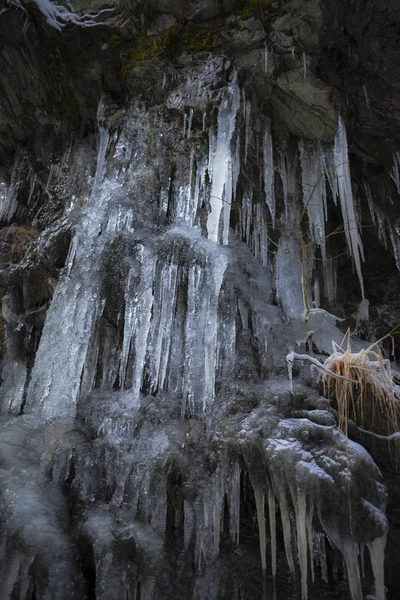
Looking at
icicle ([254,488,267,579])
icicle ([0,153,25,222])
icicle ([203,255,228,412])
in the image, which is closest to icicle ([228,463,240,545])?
icicle ([254,488,267,579])

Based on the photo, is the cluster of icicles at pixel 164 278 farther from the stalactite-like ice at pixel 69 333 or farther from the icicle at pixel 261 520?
the icicle at pixel 261 520

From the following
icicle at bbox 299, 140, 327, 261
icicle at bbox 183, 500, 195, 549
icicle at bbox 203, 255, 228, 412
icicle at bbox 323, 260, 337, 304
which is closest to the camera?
icicle at bbox 183, 500, 195, 549

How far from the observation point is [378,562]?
3916 millimetres

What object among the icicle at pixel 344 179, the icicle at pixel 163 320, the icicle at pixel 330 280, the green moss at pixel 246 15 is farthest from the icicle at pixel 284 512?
the green moss at pixel 246 15

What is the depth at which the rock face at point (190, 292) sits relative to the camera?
4441 mm

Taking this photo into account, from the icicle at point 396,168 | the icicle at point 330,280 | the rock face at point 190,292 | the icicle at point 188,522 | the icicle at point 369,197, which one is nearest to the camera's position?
the rock face at point 190,292

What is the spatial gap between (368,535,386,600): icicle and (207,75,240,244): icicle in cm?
399

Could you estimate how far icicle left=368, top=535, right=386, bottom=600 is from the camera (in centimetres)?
391

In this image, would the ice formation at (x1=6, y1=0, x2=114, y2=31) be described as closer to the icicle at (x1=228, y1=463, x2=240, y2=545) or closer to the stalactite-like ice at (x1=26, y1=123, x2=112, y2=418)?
the stalactite-like ice at (x1=26, y1=123, x2=112, y2=418)

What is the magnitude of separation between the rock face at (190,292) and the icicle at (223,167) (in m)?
0.03

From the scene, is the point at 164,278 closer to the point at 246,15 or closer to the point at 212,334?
the point at 212,334

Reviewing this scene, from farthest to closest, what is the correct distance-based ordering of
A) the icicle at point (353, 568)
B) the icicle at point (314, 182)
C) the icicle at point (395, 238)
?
the icicle at point (395, 238) → the icicle at point (314, 182) → the icicle at point (353, 568)

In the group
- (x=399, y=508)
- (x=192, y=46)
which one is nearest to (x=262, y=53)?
(x=192, y=46)

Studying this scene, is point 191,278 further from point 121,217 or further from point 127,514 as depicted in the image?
point 127,514
